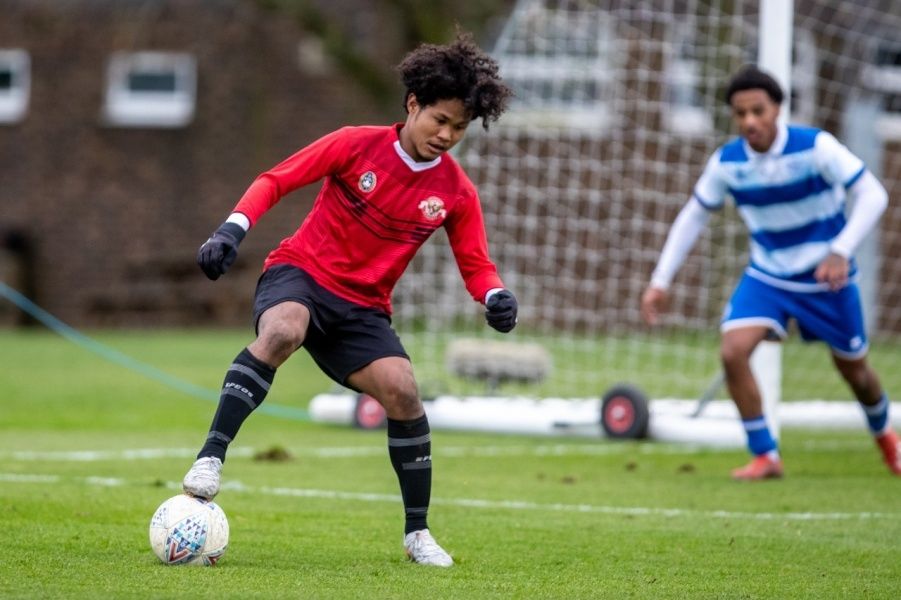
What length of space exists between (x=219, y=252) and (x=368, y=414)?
5719 mm

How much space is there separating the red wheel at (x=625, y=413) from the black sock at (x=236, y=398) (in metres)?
4.75

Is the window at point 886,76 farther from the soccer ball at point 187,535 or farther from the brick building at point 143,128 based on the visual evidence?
the brick building at point 143,128

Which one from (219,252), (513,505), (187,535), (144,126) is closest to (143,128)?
(144,126)

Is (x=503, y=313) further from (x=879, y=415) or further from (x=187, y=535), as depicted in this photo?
(x=879, y=415)

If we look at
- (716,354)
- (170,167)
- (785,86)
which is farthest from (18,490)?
(170,167)

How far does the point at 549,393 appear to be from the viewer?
11836mm

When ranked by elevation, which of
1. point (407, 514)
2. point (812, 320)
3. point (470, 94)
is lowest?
point (407, 514)

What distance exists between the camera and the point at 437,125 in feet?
17.1

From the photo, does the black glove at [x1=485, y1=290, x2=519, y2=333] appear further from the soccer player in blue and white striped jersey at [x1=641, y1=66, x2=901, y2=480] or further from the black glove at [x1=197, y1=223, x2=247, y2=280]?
the soccer player in blue and white striped jersey at [x1=641, y1=66, x2=901, y2=480]

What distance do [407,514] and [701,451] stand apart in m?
4.64

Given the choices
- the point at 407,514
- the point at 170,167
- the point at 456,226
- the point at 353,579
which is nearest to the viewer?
the point at 353,579

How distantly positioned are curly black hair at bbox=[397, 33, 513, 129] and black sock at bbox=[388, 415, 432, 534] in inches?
44.1

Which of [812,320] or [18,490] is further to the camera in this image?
[812,320]

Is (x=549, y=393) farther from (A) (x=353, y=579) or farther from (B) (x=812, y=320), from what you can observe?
(A) (x=353, y=579)
